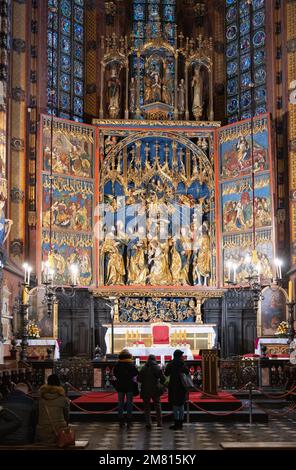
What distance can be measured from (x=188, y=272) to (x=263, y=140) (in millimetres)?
5345

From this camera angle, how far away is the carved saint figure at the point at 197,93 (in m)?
29.3

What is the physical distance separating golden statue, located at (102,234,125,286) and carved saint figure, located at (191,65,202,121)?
5.69 meters

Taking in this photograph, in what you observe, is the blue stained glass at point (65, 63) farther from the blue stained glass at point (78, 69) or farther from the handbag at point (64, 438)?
the handbag at point (64, 438)

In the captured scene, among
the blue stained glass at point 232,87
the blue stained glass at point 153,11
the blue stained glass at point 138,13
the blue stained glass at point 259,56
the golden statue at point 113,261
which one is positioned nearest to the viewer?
the golden statue at point 113,261

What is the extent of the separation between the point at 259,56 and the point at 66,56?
7.46 meters

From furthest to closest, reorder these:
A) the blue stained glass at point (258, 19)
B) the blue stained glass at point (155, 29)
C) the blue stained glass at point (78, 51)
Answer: the blue stained glass at point (78, 51), the blue stained glass at point (258, 19), the blue stained glass at point (155, 29)

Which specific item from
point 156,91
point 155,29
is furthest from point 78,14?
point 156,91

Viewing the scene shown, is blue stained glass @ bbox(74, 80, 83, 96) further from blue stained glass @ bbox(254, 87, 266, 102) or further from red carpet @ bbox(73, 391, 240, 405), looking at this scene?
red carpet @ bbox(73, 391, 240, 405)

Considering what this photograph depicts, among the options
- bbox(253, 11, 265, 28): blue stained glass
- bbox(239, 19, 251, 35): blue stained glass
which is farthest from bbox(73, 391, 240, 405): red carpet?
bbox(239, 19, 251, 35): blue stained glass

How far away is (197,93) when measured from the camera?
29.6 metres

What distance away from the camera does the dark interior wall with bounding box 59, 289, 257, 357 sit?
88.9 feet

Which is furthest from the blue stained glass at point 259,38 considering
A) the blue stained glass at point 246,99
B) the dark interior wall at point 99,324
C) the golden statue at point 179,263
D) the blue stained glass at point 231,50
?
the dark interior wall at point 99,324

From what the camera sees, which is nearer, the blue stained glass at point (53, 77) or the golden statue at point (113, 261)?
the golden statue at point (113, 261)

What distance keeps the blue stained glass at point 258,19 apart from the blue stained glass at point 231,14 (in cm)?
127
